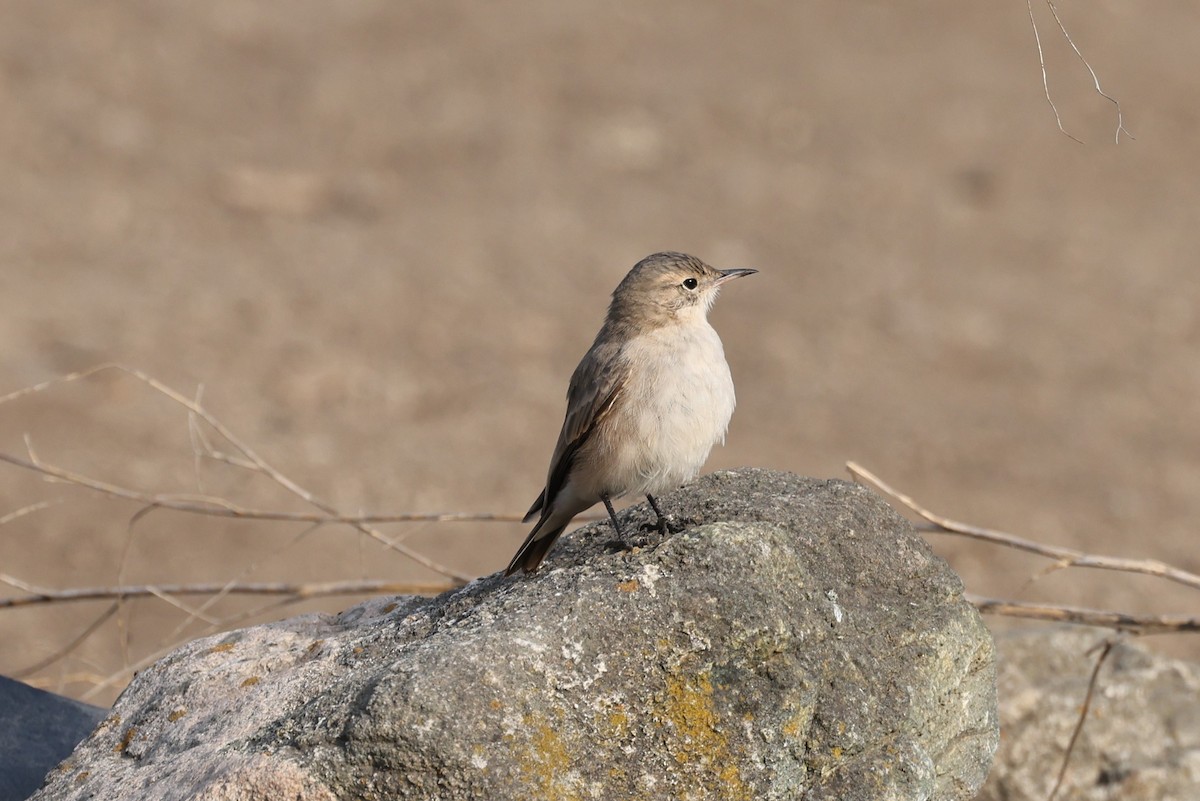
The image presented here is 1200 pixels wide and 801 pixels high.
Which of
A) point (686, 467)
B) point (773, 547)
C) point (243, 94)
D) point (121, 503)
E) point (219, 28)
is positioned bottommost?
point (773, 547)

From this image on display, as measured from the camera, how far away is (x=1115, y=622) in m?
6.25

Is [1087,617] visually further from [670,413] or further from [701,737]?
[701,737]

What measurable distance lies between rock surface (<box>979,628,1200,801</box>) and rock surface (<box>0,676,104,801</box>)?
410 centimetres

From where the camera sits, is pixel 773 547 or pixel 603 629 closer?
pixel 603 629

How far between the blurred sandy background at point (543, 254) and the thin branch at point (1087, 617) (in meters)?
4.37

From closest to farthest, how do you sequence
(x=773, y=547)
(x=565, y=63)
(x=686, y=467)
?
1. (x=773, y=547)
2. (x=686, y=467)
3. (x=565, y=63)

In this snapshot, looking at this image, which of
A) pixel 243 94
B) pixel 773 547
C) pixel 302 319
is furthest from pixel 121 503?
pixel 773 547

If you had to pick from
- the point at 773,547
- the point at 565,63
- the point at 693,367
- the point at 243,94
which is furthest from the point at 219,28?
the point at 773,547

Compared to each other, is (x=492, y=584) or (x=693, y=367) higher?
(x=693, y=367)

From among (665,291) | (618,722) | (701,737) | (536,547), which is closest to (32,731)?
(536,547)

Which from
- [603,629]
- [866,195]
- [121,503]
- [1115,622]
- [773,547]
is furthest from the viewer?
[866,195]

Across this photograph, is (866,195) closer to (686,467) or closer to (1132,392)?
(1132,392)

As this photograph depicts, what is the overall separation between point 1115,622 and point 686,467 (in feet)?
7.54

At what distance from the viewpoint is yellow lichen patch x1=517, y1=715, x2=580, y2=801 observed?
365 cm
